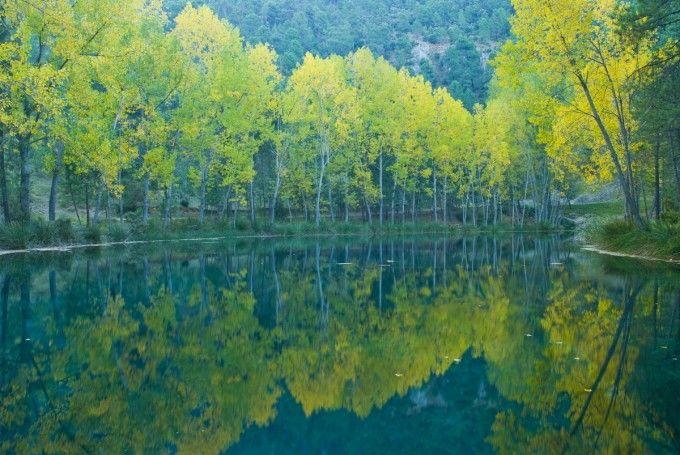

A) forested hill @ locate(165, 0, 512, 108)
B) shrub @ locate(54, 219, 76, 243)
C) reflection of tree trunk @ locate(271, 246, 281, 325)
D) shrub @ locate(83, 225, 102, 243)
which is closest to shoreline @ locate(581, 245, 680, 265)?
reflection of tree trunk @ locate(271, 246, 281, 325)

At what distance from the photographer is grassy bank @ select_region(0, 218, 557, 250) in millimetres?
23516

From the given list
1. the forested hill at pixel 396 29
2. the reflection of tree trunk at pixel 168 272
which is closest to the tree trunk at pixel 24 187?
the reflection of tree trunk at pixel 168 272

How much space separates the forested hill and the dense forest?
48.5 meters

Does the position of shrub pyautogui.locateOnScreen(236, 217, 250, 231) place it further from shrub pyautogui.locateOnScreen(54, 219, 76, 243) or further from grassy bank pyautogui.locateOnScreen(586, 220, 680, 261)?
grassy bank pyautogui.locateOnScreen(586, 220, 680, 261)

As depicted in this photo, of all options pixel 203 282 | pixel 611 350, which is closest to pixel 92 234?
pixel 203 282

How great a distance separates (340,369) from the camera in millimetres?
6465

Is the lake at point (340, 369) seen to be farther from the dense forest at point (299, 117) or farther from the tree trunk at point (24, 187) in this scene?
the tree trunk at point (24, 187)

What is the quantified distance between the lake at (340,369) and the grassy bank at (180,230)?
11.5 m

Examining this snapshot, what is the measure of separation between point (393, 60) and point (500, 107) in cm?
8092

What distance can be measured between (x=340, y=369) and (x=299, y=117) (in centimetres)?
3477

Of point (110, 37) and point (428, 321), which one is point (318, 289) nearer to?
point (428, 321)

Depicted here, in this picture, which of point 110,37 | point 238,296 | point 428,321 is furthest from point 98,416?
point 110,37

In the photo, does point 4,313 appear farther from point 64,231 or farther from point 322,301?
point 64,231

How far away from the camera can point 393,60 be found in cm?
12588
